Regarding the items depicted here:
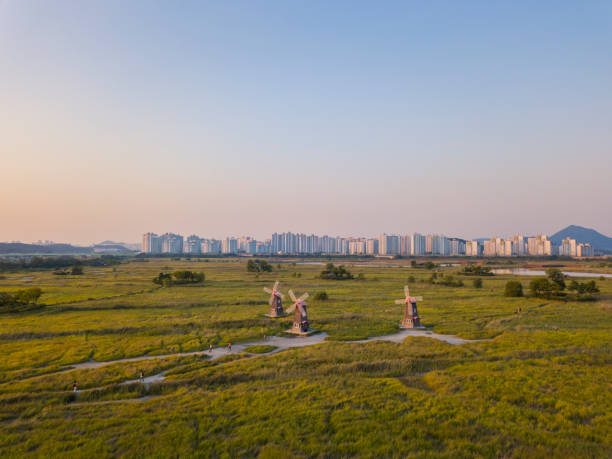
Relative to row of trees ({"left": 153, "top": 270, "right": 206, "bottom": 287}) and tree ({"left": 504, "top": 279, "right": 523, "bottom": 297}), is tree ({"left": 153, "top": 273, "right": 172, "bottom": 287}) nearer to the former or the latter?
row of trees ({"left": 153, "top": 270, "right": 206, "bottom": 287})

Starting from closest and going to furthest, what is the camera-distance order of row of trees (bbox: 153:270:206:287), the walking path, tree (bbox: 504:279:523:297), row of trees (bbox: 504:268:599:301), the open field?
the open field
the walking path
row of trees (bbox: 504:268:599:301)
tree (bbox: 504:279:523:297)
row of trees (bbox: 153:270:206:287)

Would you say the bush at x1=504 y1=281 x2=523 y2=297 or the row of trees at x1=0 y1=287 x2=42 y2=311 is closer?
the row of trees at x1=0 y1=287 x2=42 y2=311

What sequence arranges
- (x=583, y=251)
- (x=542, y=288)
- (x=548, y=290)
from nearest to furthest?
1. (x=548, y=290)
2. (x=542, y=288)
3. (x=583, y=251)

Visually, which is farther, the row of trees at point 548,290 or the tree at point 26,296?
the row of trees at point 548,290

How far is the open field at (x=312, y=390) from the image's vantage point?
1323 cm

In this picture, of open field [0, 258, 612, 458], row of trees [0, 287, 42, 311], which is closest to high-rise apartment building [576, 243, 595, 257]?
open field [0, 258, 612, 458]

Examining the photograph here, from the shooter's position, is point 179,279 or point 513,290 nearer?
point 513,290

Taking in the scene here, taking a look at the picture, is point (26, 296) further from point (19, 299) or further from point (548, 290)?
point (548, 290)

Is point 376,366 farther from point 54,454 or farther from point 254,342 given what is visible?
point 54,454

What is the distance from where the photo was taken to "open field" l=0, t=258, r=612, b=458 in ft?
43.4

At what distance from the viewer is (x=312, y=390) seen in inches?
706

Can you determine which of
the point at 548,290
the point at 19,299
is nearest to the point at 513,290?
the point at 548,290

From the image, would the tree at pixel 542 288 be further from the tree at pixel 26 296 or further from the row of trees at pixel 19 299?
the row of trees at pixel 19 299

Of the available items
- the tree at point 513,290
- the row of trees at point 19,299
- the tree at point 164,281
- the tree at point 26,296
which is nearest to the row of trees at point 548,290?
the tree at point 513,290
